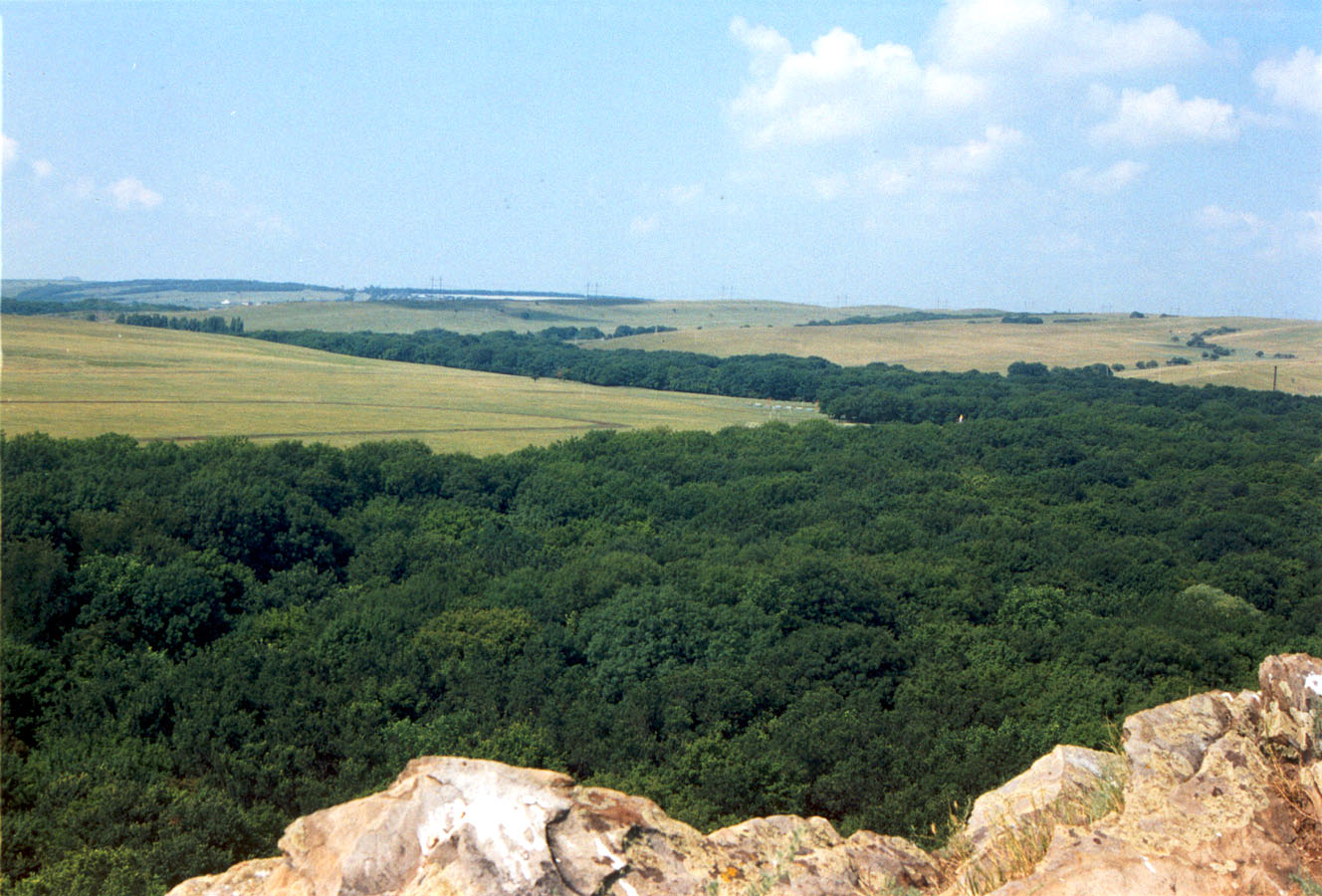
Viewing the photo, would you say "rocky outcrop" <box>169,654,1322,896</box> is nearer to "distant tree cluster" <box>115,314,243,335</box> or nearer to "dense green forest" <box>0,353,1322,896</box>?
"dense green forest" <box>0,353,1322,896</box>

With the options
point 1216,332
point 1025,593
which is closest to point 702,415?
point 1025,593

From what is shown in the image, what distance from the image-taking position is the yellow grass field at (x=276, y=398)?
58.1 meters

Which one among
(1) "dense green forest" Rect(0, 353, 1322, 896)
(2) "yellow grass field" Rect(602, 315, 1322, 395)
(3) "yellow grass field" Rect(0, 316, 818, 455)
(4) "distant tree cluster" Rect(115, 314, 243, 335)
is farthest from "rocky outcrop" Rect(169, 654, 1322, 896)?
(4) "distant tree cluster" Rect(115, 314, 243, 335)

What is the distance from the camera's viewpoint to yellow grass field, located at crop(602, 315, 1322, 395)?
121438 mm

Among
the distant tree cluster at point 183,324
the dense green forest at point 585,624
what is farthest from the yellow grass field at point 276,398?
the distant tree cluster at point 183,324

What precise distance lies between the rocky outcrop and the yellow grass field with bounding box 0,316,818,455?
5048 centimetres

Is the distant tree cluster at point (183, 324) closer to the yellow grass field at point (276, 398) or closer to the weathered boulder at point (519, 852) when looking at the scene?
the yellow grass field at point (276, 398)

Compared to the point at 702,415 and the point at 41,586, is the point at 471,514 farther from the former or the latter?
the point at 702,415

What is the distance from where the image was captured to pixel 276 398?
7262cm

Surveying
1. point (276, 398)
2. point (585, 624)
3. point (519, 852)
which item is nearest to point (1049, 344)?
point (276, 398)

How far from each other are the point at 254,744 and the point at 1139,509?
144ft

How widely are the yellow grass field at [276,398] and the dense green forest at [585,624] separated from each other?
9230 millimetres

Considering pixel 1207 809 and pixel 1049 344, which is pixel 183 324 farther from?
pixel 1207 809

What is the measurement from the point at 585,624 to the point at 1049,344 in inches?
5247
